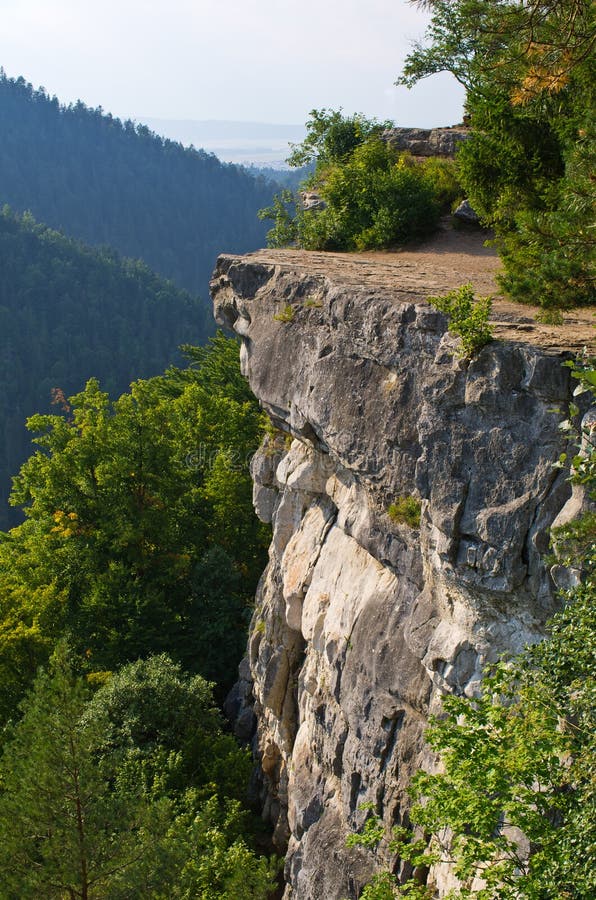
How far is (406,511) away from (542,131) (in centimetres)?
680

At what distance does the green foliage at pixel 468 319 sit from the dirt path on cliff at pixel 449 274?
0.27m

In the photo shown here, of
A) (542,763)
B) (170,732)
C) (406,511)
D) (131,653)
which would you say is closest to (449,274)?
(406,511)

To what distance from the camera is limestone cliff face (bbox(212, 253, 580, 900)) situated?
27.1 feet

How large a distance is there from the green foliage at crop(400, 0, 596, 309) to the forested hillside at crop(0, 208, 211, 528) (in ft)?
302

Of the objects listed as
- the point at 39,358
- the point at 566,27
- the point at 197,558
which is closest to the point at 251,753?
the point at 197,558

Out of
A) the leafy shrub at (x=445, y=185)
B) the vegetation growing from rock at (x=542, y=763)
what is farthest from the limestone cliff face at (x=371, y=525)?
the leafy shrub at (x=445, y=185)

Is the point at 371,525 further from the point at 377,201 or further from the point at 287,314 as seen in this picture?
the point at 377,201

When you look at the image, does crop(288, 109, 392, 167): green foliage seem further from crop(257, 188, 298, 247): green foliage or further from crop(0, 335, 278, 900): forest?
crop(0, 335, 278, 900): forest

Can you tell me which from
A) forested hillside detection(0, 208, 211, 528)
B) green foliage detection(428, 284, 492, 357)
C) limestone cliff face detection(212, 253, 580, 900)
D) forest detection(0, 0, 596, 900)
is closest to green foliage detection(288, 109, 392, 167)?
forest detection(0, 0, 596, 900)

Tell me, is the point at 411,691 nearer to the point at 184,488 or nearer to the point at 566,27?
the point at 566,27

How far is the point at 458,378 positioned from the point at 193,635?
1614cm

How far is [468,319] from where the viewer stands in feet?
27.9

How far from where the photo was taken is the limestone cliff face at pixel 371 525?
8.27m

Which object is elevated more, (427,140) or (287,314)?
(427,140)
